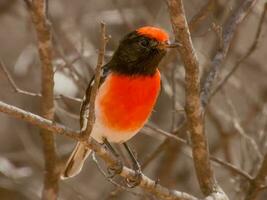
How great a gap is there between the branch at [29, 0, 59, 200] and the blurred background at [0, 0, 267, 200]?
49.3 inches

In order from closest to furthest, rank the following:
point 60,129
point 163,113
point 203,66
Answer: point 60,129 → point 203,66 → point 163,113

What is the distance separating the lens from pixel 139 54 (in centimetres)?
466

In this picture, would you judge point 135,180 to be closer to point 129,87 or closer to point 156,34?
point 129,87

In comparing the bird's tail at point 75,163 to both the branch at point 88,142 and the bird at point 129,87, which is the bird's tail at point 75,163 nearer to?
the bird at point 129,87

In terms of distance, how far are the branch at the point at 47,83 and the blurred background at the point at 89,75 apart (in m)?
1.25

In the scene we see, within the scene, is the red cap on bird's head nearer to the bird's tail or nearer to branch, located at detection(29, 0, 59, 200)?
branch, located at detection(29, 0, 59, 200)

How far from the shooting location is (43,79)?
4.39 m

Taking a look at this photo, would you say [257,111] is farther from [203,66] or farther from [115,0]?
[115,0]

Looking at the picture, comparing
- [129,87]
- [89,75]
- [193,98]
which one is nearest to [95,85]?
[193,98]

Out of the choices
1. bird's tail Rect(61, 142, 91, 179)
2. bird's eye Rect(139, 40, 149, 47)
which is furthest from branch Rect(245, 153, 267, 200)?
bird's tail Rect(61, 142, 91, 179)

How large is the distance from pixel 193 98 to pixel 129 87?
0.52 meters

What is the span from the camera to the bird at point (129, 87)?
177 inches

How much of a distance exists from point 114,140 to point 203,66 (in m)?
1.84

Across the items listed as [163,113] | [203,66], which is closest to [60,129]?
[203,66]
